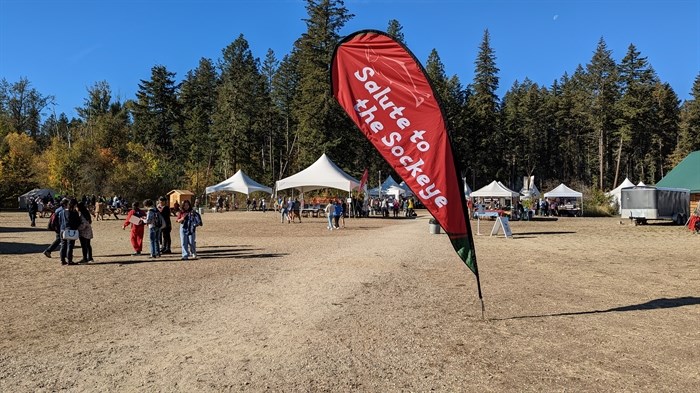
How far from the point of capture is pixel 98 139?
56.2 meters

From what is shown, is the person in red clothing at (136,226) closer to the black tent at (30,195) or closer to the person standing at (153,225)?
the person standing at (153,225)

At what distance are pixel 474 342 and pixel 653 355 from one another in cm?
180

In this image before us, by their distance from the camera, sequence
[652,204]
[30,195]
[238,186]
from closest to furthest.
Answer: [652,204] < [238,186] < [30,195]

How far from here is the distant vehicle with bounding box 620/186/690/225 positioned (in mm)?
28312


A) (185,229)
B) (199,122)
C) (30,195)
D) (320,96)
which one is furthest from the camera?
(199,122)

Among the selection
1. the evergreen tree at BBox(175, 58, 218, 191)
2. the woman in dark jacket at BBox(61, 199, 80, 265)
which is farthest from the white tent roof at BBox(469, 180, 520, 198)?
the evergreen tree at BBox(175, 58, 218, 191)

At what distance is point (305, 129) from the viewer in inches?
2237

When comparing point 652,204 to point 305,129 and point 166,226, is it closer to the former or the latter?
point 166,226

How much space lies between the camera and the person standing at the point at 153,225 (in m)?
12.6

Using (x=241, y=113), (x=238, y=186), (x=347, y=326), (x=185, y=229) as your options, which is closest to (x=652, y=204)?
(x=185, y=229)

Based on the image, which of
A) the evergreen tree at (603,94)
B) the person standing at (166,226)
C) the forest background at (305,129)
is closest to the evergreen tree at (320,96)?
the forest background at (305,129)

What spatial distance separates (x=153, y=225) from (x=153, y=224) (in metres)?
0.03

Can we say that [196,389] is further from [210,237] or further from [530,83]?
[530,83]

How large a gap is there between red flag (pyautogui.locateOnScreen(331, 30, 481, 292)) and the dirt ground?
168 cm
